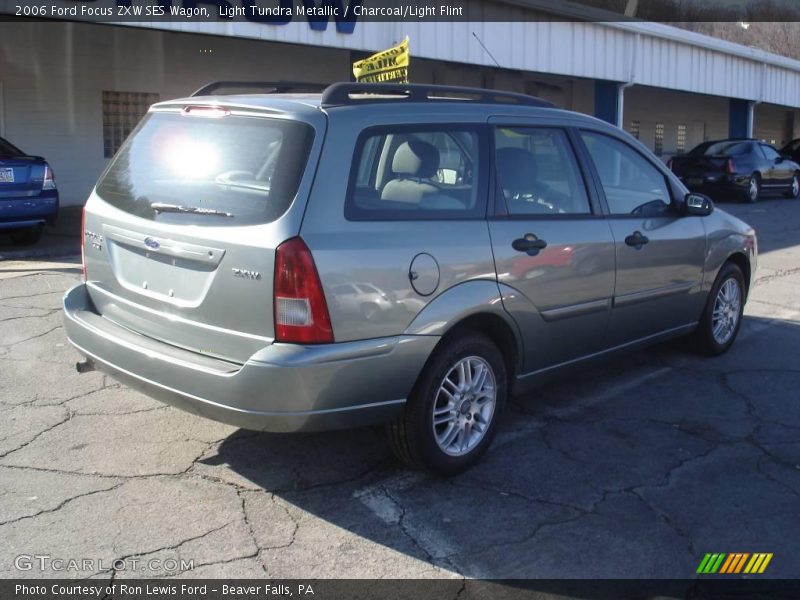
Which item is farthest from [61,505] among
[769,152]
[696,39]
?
[696,39]

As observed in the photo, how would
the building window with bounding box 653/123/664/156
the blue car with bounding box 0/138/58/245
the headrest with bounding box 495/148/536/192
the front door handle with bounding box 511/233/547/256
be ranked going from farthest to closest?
1. the building window with bounding box 653/123/664/156
2. the blue car with bounding box 0/138/58/245
3. the headrest with bounding box 495/148/536/192
4. the front door handle with bounding box 511/233/547/256

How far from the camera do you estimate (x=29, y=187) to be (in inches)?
416

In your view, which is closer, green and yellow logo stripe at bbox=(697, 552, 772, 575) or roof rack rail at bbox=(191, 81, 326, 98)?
green and yellow logo stripe at bbox=(697, 552, 772, 575)

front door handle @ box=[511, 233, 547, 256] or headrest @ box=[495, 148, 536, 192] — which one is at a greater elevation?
headrest @ box=[495, 148, 536, 192]

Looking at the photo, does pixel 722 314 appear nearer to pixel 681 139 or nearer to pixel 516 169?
pixel 516 169

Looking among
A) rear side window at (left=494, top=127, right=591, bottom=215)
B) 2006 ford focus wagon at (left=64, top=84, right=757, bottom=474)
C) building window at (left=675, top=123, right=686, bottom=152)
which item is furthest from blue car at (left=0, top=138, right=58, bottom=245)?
building window at (left=675, top=123, right=686, bottom=152)

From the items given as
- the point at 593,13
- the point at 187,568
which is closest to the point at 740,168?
the point at 593,13

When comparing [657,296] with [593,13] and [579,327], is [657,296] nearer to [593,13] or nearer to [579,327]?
[579,327]

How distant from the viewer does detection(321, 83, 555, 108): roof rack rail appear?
402 centimetres

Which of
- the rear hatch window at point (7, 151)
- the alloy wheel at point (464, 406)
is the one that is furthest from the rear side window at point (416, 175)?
the rear hatch window at point (7, 151)

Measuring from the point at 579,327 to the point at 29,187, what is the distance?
8041 mm

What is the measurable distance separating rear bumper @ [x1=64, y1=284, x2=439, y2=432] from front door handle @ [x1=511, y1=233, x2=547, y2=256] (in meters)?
0.78

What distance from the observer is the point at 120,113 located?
16.4 metres

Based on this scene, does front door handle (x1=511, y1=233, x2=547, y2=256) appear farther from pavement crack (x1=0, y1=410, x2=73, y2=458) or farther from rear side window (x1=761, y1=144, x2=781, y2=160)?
rear side window (x1=761, y1=144, x2=781, y2=160)
